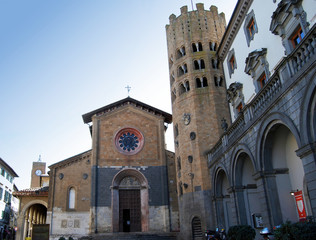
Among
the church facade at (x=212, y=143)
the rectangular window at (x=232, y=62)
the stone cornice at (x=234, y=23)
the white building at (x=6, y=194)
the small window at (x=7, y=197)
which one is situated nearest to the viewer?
the church facade at (x=212, y=143)

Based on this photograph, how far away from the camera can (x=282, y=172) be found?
13.0m

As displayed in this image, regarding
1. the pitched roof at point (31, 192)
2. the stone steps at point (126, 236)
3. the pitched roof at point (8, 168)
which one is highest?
the pitched roof at point (8, 168)

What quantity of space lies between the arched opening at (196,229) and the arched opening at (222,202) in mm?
2142

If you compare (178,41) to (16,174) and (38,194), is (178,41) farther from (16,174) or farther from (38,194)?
(16,174)

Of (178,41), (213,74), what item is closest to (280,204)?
(213,74)

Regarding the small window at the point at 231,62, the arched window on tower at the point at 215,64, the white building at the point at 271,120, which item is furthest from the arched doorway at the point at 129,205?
the small window at the point at 231,62

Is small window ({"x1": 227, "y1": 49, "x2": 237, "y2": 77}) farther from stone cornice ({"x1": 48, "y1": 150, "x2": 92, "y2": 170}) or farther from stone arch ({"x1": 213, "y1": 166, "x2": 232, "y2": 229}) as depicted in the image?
stone cornice ({"x1": 48, "y1": 150, "x2": 92, "y2": 170})

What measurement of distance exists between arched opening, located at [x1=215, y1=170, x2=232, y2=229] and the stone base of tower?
94cm

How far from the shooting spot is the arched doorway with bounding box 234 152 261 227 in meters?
15.9

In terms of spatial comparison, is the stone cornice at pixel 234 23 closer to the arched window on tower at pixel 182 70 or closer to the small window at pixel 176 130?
the arched window on tower at pixel 182 70

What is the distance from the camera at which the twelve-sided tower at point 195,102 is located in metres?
A: 23.0

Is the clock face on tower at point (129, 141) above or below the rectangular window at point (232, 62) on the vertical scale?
below

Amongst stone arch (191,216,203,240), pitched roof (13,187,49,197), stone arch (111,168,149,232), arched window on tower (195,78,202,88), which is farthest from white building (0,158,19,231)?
arched window on tower (195,78,202,88)

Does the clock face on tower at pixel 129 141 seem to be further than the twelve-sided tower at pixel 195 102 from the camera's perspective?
Yes
